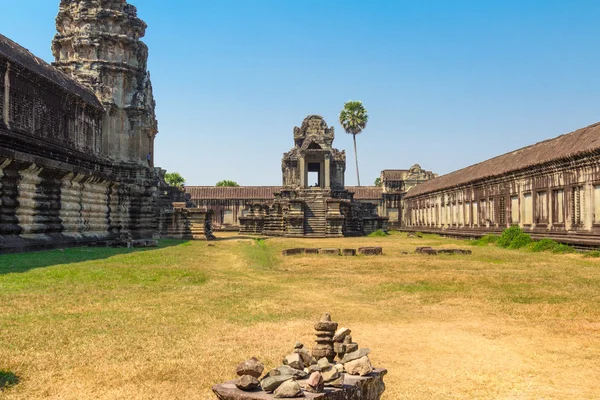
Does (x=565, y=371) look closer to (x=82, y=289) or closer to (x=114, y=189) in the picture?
(x=82, y=289)

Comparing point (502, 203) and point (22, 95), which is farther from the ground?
point (22, 95)

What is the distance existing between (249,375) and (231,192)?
195 feet

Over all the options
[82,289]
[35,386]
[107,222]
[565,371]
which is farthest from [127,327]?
[107,222]

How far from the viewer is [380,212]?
63.2m

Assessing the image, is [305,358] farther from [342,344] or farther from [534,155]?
[534,155]

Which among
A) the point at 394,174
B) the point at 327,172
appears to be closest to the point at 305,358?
the point at 327,172

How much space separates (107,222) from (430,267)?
17749mm

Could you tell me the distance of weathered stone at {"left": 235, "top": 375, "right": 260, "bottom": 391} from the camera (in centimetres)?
358

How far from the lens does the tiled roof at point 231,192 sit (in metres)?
61.9

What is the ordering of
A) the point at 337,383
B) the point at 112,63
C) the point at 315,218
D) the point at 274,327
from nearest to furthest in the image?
the point at 337,383 → the point at 274,327 → the point at 112,63 → the point at 315,218

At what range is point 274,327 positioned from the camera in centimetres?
709

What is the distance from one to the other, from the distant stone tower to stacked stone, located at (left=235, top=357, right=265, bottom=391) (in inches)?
1184

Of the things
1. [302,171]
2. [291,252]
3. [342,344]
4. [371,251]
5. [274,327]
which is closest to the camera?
[342,344]

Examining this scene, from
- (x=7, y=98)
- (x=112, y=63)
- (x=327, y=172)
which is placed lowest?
(x=327, y=172)
